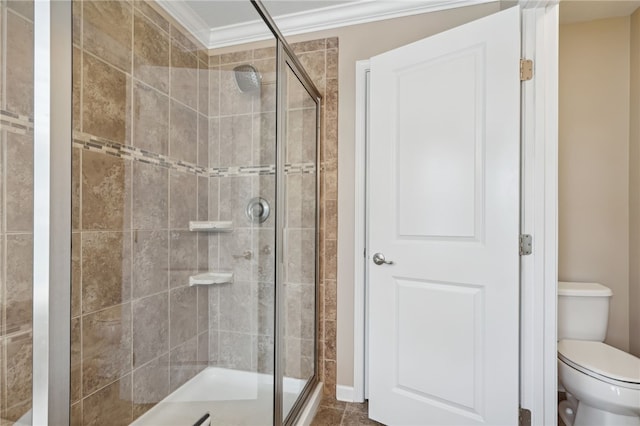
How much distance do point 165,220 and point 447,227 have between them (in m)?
1.22

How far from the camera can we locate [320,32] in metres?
2.01

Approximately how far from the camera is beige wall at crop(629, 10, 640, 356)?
1886 mm

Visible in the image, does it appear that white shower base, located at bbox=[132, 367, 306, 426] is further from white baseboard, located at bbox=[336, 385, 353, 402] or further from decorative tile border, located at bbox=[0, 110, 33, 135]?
decorative tile border, located at bbox=[0, 110, 33, 135]

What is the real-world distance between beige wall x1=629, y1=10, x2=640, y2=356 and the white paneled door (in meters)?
1.13

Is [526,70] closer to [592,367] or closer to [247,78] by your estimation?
[247,78]

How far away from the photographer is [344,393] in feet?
6.30

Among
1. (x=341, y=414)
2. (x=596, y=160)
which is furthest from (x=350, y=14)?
(x=341, y=414)

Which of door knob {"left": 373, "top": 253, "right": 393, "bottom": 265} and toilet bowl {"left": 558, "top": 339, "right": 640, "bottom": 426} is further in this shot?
door knob {"left": 373, "top": 253, "right": 393, "bottom": 265}

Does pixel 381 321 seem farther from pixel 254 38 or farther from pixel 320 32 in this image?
pixel 320 32

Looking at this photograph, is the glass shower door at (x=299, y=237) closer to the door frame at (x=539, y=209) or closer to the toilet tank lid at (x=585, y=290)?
the door frame at (x=539, y=209)

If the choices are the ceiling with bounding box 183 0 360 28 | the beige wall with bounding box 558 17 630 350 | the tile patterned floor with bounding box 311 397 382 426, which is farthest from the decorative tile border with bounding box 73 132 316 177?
the beige wall with bounding box 558 17 630 350

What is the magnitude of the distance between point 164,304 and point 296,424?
3.27ft

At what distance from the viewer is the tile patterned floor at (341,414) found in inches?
67.4

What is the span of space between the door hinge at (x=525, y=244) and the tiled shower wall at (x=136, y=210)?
1.33 meters
